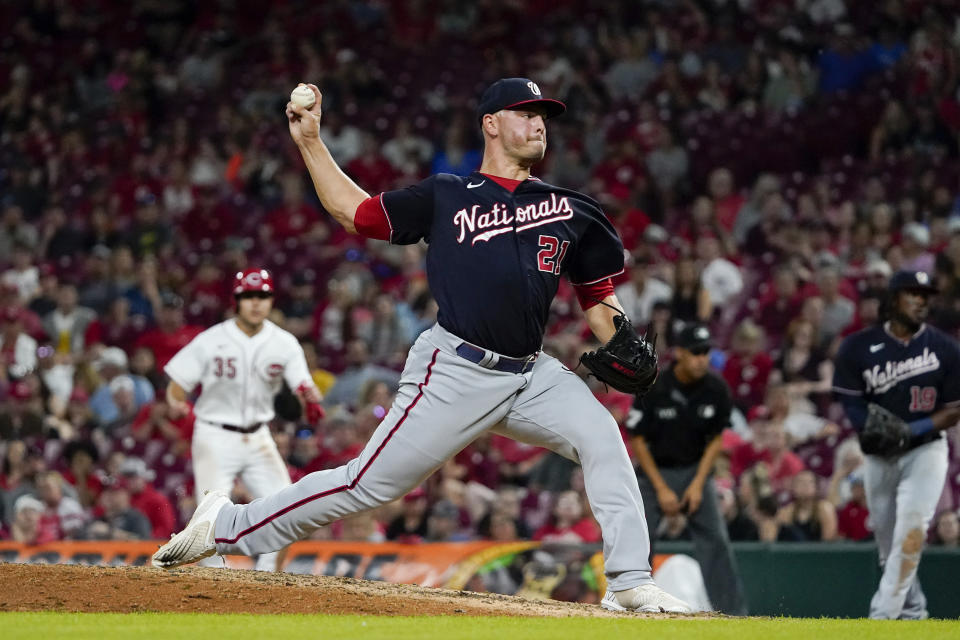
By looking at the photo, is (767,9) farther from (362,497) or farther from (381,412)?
(362,497)

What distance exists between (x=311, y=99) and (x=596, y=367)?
147 centimetres

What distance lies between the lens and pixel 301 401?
9.32 meters

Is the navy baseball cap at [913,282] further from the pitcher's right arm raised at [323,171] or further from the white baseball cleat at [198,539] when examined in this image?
the white baseball cleat at [198,539]

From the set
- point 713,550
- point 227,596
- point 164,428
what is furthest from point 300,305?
point 227,596

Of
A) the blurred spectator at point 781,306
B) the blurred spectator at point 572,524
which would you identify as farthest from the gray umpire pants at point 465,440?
the blurred spectator at point 781,306

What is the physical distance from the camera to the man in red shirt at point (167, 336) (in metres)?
13.7

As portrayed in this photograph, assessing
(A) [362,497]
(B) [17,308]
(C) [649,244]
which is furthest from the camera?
(B) [17,308]

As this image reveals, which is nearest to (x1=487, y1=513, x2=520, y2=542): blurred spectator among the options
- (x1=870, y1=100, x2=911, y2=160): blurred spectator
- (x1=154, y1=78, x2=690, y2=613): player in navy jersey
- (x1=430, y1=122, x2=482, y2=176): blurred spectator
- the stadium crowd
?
the stadium crowd

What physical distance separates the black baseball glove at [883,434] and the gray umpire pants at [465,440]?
2814mm

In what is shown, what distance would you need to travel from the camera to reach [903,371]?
7.94m

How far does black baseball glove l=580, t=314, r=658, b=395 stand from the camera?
5379 mm

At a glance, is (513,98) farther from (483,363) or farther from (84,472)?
(84,472)

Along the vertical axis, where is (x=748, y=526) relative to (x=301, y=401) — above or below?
below

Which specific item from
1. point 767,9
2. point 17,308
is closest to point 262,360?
point 17,308
